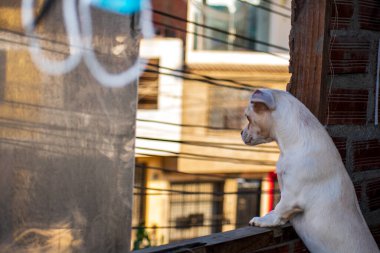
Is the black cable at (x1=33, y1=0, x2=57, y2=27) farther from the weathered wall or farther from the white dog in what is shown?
the white dog

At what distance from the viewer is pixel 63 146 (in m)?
2.86

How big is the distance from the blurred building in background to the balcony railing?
7.35 meters

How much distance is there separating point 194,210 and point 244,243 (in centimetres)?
935

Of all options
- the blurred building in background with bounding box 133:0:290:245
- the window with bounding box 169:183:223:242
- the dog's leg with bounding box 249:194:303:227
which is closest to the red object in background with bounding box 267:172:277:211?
the blurred building in background with bounding box 133:0:290:245

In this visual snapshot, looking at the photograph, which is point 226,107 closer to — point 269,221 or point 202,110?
point 202,110

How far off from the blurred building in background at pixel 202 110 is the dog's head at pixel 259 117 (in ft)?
23.7

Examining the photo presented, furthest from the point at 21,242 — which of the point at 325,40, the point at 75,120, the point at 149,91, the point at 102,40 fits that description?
the point at 149,91

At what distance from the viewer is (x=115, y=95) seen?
304cm

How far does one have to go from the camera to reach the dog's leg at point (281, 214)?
1.64 meters

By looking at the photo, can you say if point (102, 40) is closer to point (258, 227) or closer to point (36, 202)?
point (36, 202)

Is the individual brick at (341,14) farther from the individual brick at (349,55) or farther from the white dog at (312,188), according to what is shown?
the white dog at (312,188)

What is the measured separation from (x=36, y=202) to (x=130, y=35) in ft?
2.86

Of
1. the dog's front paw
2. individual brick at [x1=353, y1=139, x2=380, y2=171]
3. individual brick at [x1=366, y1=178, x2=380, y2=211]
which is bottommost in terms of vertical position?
the dog's front paw

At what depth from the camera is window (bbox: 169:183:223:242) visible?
1050 centimetres
